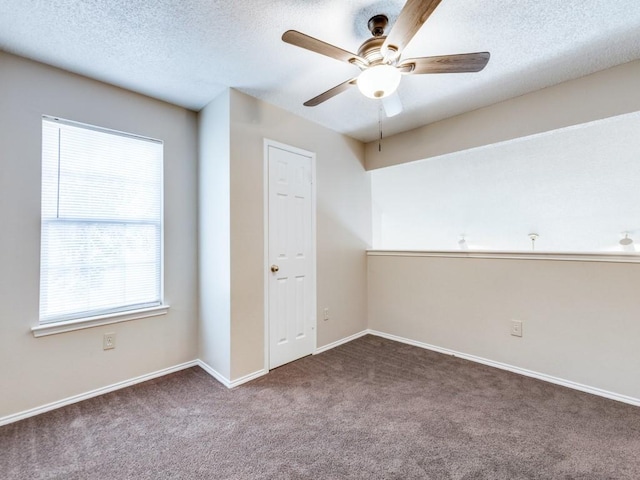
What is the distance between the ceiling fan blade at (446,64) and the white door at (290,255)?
4.62ft

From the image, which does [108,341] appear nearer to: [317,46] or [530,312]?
[317,46]

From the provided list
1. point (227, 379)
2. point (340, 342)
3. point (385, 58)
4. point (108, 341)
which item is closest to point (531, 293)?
point (340, 342)

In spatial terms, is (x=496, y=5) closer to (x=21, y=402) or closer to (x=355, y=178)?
(x=355, y=178)

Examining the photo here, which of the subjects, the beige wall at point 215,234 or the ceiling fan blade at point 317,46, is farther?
the beige wall at point 215,234

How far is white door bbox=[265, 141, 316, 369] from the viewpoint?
104 inches

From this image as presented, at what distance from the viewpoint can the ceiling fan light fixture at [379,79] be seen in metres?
1.51

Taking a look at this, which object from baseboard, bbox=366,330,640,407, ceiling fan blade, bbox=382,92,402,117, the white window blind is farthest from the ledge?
the white window blind

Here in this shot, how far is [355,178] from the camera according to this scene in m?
3.57

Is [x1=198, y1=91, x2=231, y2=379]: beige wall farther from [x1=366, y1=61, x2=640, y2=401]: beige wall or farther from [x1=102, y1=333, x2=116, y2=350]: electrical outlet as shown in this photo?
[x1=366, y1=61, x2=640, y2=401]: beige wall

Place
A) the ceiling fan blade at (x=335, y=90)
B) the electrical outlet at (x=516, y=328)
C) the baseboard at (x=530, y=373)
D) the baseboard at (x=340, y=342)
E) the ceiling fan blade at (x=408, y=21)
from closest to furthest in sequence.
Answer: the ceiling fan blade at (x=408, y=21) < the ceiling fan blade at (x=335, y=90) < the baseboard at (x=530, y=373) < the electrical outlet at (x=516, y=328) < the baseboard at (x=340, y=342)

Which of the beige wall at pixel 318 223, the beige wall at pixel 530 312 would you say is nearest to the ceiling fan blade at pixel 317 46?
the beige wall at pixel 318 223

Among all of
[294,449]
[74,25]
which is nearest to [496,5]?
[74,25]

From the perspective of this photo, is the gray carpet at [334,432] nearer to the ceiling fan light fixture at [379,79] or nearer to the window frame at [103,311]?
the window frame at [103,311]

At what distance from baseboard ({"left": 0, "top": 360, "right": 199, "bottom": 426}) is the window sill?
49 centimetres
